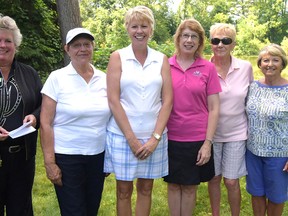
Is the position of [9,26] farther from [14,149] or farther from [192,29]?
[192,29]

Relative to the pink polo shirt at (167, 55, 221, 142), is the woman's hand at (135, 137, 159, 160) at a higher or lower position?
lower

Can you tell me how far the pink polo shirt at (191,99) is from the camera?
2.88m

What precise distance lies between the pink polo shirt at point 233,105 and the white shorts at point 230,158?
2.5 inches

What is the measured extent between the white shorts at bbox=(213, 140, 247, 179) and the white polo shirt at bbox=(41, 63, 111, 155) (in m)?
1.24

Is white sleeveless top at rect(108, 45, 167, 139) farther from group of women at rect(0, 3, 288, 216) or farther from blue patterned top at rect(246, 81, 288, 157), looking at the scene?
blue patterned top at rect(246, 81, 288, 157)

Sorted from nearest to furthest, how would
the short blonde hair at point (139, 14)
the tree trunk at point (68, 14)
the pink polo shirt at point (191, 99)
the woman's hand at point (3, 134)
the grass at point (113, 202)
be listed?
1. the woman's hand at point (3, 134)
2. the short blonde hair at point (139, 14)
3. the pink polo shirt at point (191, 99)
4. the grass at point (113, 202)
5. the tree trunk at point (68, 14)

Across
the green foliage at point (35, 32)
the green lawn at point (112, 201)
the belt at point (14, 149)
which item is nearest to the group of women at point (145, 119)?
the belt at point (14, 149)

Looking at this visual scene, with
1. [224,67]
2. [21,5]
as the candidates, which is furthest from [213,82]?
[21,5]

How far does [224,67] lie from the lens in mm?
3242

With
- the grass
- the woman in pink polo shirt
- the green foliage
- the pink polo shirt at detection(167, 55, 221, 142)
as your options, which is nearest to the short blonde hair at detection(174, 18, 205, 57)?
the woman in pink polo shirt

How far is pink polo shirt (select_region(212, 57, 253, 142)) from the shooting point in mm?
3145

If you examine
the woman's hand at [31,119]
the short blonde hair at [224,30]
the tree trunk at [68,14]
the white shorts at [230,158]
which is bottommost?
the white shorts at [230,158]

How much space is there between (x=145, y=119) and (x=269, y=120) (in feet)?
3.77

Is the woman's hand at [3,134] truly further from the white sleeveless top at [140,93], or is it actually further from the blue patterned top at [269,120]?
the blue patterned top at [269,120]
